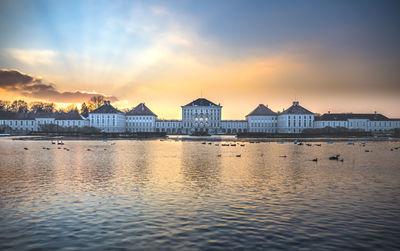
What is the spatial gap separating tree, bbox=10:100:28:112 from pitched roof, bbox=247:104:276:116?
369 ft

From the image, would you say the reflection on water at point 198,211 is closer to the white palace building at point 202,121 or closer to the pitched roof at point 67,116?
the white palace building at point 202,121

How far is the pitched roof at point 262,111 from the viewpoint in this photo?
519 feet

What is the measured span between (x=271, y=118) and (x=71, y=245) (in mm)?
155155

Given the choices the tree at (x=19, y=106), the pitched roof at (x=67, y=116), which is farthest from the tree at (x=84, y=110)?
the tree at (x=19, y=106)

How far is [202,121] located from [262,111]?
2830cm

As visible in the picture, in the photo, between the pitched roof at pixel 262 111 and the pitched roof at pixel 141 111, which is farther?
the pitched roof at pixel 262 111

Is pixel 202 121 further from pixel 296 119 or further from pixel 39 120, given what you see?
pixel 39 120

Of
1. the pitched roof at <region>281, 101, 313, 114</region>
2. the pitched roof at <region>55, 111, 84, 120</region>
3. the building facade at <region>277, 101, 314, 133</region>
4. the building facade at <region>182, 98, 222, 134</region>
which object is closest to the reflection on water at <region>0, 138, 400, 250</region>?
the building facade at <region>277, 101, 314, 133</region>

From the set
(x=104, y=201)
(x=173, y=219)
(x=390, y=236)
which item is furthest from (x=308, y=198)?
(x=104, y=201)

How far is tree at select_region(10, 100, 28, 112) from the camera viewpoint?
6730 inches

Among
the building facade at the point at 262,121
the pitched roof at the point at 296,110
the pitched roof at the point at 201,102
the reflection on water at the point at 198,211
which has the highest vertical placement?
the pitched roof at the point at 201,102

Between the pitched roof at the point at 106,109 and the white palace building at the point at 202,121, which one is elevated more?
the pitched roof at the point at 106,109

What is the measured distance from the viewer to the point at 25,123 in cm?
15025

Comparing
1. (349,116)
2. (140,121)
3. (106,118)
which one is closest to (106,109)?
(106,118)
